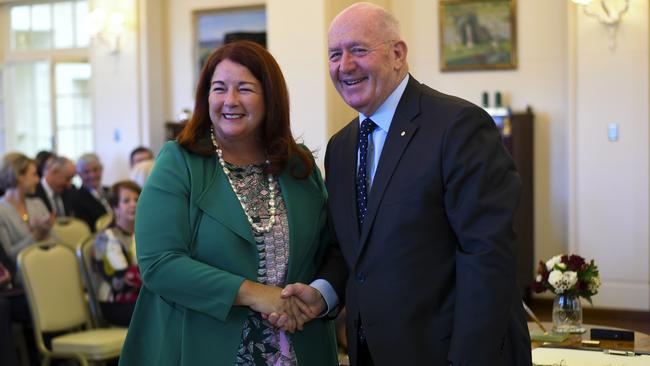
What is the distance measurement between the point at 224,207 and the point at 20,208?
482 centimetres

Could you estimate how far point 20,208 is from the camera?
686 centimetres

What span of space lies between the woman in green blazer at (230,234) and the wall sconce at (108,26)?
24.8ft

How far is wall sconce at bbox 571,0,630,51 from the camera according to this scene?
7441mm

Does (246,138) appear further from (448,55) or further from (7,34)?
(7,34)

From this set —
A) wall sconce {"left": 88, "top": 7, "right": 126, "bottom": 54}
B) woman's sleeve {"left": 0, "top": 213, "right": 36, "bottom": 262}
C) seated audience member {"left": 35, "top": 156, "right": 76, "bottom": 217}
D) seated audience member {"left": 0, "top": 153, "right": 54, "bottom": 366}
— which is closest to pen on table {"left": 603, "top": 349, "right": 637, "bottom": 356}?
seated audience member {"left": 0, "top": 153, "right": 54, "bottom": 366}

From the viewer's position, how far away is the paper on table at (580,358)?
3074mm

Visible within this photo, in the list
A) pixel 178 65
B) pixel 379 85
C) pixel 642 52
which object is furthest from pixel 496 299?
pixel 178 65

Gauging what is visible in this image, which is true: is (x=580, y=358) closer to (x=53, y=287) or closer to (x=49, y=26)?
(x=53, y=287)

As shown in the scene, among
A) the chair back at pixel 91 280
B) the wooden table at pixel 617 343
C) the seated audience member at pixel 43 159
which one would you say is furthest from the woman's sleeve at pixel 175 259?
the seated audience member at pixel 43 159

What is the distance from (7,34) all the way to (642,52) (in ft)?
25.8

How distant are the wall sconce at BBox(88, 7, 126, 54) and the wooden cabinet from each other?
14.5ft

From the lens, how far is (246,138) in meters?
2.69

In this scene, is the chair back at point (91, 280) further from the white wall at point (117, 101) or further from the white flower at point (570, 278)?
the white wall at point (117, 101)

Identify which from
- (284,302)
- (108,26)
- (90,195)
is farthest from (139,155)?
(284,302)
